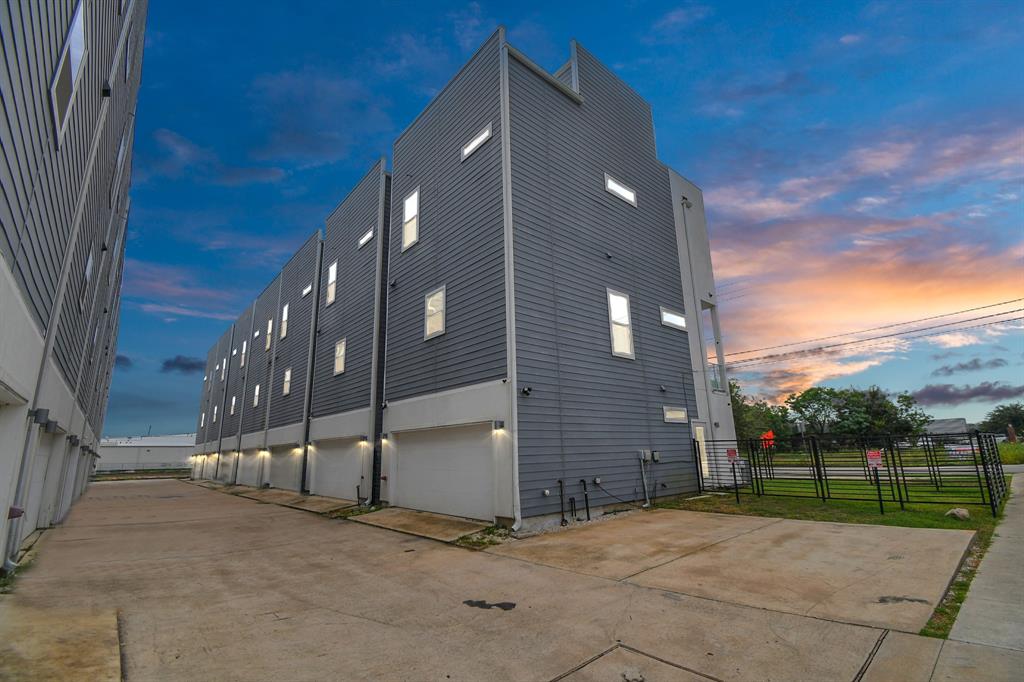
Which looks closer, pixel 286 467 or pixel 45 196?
pixel 45 196

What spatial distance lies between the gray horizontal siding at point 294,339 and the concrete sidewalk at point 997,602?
21150 millimetres

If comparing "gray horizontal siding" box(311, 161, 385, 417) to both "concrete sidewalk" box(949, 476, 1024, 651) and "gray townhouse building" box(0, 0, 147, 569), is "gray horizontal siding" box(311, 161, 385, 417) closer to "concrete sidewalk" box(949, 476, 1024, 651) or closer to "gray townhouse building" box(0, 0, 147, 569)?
"gray townhouse building" box(0, 0, 147, 569)

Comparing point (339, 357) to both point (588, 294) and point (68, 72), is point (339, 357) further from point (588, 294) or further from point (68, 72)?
point (68, 72)

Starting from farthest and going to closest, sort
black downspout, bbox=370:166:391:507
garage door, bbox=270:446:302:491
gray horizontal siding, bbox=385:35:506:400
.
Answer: garage door, bbox=270:446:302:491, black downspout, bbox=370:166:391:507, gray horizontal siding, bbox=385:35:506:400

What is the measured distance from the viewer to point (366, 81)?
46188 mm

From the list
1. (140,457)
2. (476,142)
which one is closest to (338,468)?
(476,142)

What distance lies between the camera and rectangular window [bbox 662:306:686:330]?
48.3 feet

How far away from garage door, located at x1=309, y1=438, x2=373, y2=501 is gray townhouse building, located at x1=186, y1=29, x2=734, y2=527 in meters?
0.11

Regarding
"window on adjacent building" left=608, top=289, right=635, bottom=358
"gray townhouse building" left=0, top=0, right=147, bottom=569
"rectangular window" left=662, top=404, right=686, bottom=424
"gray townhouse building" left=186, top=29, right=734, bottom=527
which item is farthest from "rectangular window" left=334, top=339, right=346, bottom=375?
"rectangular window" left=662, top=404, right=686, bottom=424

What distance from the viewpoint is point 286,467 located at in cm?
2111

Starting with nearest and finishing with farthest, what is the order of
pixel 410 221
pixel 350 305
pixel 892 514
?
pixel 892 514 < pixel 410 221 < pixel 350 305

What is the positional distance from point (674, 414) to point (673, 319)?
3.50 metres

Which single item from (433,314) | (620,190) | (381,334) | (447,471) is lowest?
(447,471)

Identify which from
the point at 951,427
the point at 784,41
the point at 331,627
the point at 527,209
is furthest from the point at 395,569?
the point at 951,427
